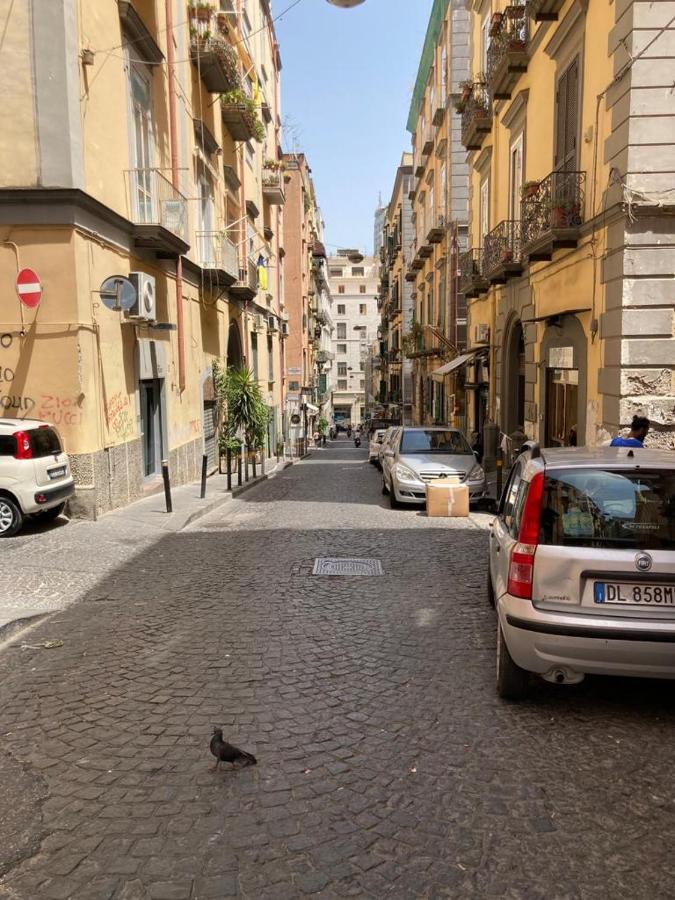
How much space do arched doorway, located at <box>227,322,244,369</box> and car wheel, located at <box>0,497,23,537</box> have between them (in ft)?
45.9

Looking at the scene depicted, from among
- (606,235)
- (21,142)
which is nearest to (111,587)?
(21,142)

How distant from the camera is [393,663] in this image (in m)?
4.95

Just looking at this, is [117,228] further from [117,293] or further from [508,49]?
[508,49]

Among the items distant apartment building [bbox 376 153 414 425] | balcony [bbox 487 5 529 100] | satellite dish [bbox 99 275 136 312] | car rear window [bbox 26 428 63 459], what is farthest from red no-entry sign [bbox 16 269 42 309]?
distant apartment building [bbox 376 153 414 425]

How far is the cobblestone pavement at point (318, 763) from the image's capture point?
2746 mm

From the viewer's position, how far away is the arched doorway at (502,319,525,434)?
17469 mm

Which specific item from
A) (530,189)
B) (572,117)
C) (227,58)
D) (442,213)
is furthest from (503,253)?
(442,213)

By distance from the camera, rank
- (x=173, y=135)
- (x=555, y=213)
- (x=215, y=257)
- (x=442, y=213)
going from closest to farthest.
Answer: (x=555, y=213) → (x=173, y=135) → (x=215, y=257) → (x=442, y=213)

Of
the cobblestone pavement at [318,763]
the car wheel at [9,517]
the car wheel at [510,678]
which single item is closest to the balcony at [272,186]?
the car wheel at [9,517]

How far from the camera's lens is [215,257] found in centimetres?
1877

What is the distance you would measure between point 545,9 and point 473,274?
26.1ft

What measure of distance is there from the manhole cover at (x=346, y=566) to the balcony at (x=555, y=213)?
6785 millimetres

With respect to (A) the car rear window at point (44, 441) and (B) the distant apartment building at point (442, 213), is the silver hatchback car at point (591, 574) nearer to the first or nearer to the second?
(A) the car rear window at point (44, 441)

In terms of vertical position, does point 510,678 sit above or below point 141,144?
below
